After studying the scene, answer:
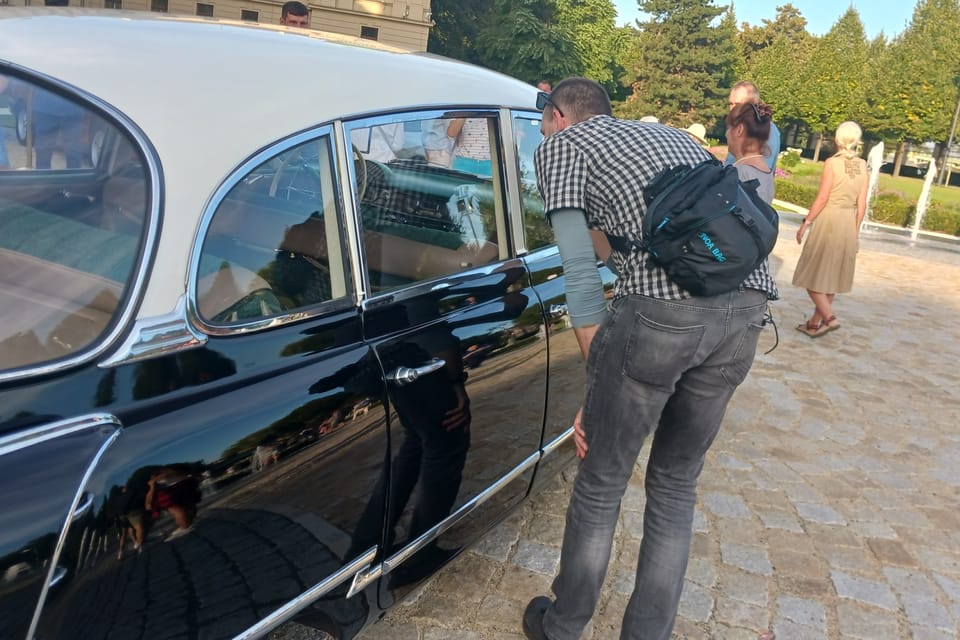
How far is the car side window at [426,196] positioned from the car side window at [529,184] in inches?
5.3

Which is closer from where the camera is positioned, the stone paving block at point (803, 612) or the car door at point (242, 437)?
the car door at point (242, 437)

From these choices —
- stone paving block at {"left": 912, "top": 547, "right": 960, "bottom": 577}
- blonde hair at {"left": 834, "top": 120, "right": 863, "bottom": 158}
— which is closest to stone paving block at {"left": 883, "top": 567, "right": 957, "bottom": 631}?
stone paving block at {"left": 912, "top": 547, "right": 960, "bottom": 577}

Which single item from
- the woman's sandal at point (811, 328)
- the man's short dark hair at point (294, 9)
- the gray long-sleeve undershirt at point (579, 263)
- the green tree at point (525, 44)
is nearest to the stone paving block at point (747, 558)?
the gray long-sleeve undershirt at point (579, 263)

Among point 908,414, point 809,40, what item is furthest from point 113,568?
point 809,40

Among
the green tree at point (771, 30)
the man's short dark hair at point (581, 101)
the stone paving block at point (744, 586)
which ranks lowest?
the stone paving block at point (744, 586)

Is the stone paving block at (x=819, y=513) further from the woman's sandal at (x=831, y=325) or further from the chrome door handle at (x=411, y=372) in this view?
the woman's sandal at (x=831, y=325)

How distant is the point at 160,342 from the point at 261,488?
38cm

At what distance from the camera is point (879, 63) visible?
49.6 m

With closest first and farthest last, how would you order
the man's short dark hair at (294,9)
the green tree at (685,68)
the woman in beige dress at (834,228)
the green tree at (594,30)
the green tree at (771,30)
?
the man's short dark hair at (294,9), the woman in beige dress at (834,228), the green tree at (594,30), the green tree at (685,68), the green tree at (771,30)

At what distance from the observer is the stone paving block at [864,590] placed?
10.1ft

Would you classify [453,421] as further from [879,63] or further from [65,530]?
[879,63]

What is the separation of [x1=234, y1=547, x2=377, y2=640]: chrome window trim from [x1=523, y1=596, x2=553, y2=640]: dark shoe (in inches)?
33.6

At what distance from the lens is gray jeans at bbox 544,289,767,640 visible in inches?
80.4

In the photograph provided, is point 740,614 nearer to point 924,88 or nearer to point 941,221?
point 941,221
